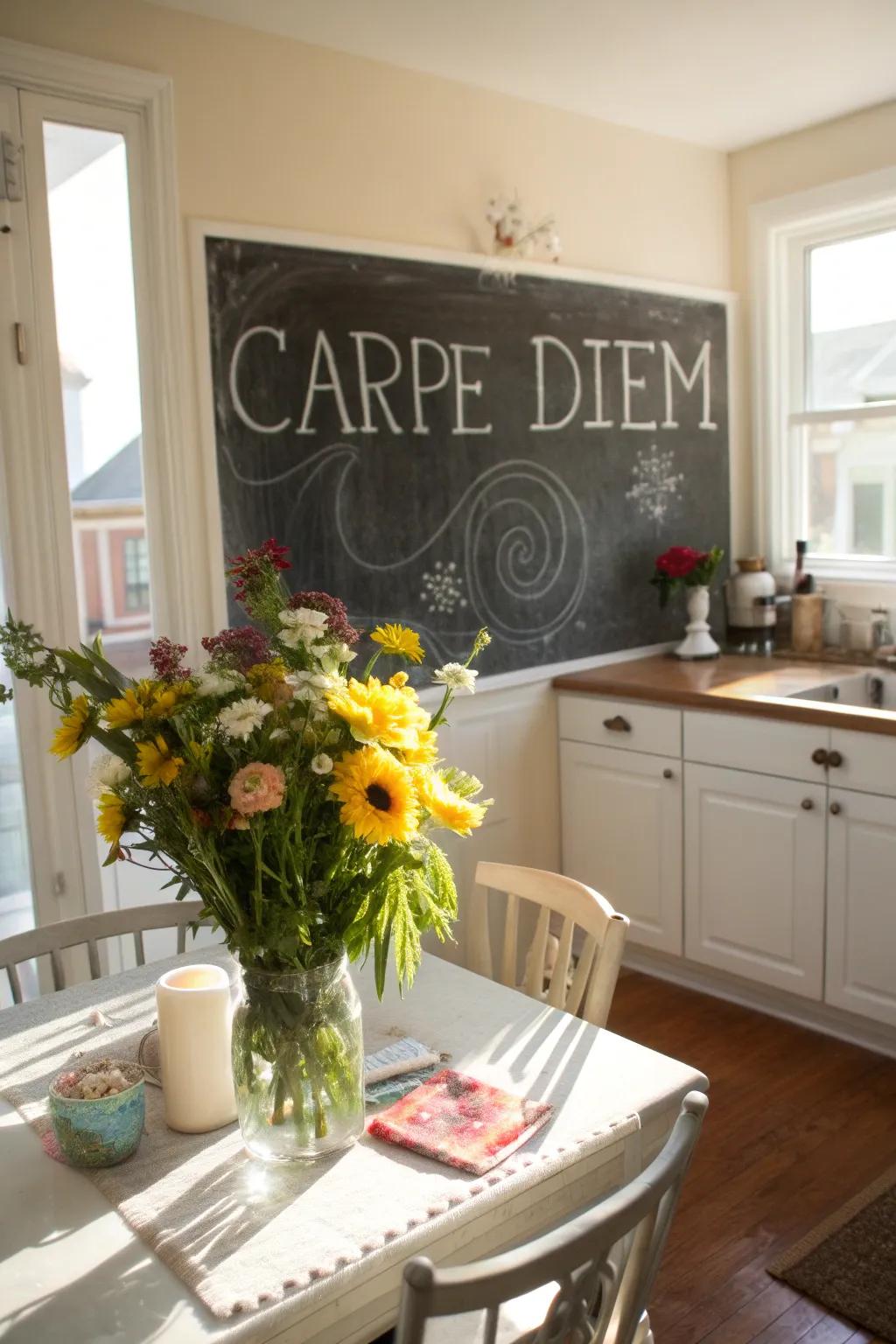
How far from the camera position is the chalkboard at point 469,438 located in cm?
271

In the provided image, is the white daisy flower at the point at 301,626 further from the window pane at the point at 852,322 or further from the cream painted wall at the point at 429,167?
the window pane at the point at 852,322

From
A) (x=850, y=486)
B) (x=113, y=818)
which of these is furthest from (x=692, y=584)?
(x=113, y=818)

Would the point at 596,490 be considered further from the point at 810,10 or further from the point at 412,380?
the point at 810,10

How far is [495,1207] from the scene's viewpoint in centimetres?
125

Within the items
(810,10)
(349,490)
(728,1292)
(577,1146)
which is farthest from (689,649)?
(577,1146)

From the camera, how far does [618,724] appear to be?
3.28 metres

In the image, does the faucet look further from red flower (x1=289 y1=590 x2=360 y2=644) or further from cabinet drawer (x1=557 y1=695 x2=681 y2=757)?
red flower (x1=289 y1=590 x2=360 y2=644)

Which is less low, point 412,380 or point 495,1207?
point 412,380

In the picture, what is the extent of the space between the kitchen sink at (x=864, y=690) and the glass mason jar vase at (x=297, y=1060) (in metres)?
2.28

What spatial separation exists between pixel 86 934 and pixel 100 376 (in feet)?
3.94

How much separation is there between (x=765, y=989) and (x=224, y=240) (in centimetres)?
227

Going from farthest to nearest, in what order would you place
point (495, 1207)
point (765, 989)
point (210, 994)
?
1. point (765, 989)
2. point (210, 994)
3. point (495, 1207)

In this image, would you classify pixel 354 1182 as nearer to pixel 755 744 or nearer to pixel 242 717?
pixel 242 717

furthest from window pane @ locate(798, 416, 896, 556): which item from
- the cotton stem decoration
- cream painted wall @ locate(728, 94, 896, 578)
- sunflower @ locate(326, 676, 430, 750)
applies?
sunflower @ locate(326, 676, 430, 750)
